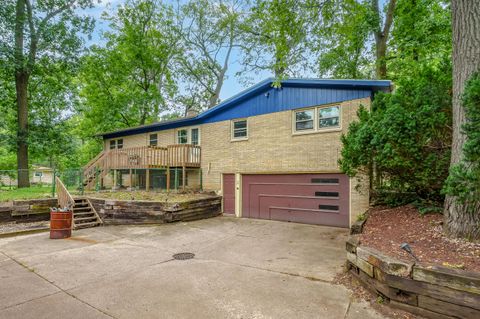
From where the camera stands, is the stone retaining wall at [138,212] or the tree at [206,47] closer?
the stone retaining wall at [138,212]

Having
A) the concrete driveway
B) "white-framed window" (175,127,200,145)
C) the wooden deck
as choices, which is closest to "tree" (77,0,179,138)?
the wooden deck

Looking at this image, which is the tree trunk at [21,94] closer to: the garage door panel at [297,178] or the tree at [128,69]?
the tree at [128,69]

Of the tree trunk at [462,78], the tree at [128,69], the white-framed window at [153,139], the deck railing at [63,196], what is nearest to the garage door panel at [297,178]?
the tree trunk at [462,78]

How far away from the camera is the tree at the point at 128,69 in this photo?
21.7 metres

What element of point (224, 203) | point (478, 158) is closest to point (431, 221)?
point (478, 158)

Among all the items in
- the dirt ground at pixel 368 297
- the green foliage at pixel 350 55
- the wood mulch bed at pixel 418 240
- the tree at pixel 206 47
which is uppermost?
the tree at pixel 206 47

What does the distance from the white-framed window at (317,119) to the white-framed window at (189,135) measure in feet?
18.5

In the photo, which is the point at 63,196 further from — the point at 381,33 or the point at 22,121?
the point at 381,33

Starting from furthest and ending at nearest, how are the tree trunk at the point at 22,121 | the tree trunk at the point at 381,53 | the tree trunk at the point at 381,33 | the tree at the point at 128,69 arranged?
the tree at the point at 128,69, the tree trunk at the point at 22,121, the tree trunk at the point at 381,53, the tree trunk at the point at 381,33

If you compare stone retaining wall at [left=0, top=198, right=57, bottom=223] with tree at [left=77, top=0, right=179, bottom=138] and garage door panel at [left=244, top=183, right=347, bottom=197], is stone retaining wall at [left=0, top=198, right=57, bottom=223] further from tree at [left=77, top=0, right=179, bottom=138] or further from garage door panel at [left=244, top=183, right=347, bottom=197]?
tree at [left=77, top=0, right=179, bottom=138]

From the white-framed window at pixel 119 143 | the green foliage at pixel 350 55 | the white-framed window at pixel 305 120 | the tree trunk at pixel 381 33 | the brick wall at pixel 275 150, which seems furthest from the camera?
the white-framed window at pixel 119 143

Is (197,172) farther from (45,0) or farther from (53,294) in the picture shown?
(45,0)

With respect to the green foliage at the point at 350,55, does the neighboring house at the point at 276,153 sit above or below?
below

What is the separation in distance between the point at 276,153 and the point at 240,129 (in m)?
2.26
